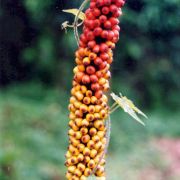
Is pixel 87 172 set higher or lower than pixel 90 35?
lower

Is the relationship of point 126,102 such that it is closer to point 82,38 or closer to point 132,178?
point 82,38

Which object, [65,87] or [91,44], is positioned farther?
[65,87]

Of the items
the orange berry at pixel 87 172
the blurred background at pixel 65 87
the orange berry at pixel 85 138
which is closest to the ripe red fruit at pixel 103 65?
the orange berry at pixel 85 138

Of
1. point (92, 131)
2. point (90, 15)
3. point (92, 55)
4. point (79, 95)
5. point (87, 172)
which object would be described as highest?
point (90, 15)

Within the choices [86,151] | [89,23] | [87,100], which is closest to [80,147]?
[86,151]

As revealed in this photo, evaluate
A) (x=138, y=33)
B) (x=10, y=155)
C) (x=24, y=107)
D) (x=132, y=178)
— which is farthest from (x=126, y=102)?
(x=138, y=33)

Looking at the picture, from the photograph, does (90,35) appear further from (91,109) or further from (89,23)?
(91,109)
